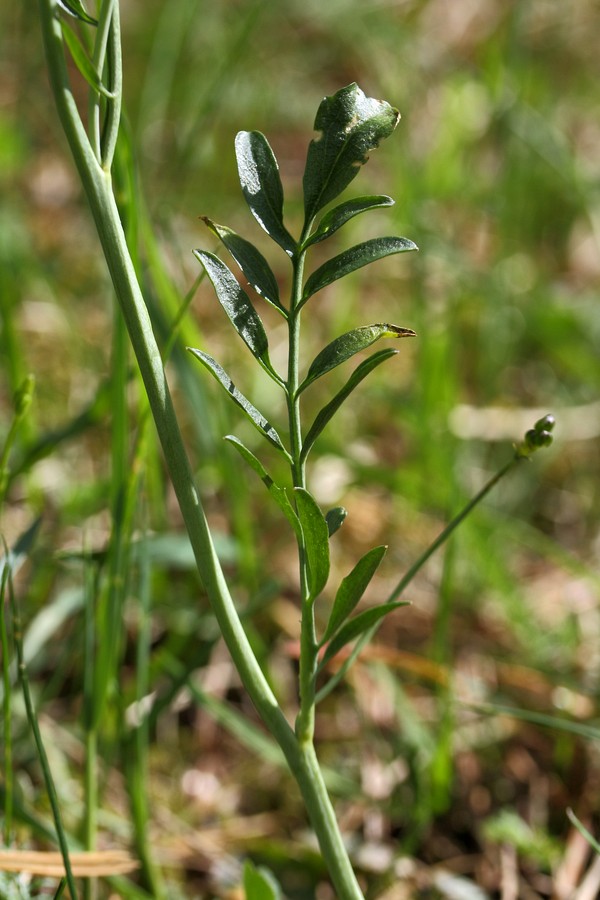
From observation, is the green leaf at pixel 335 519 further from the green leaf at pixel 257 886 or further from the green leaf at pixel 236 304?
the green leaf at pixel 257 886

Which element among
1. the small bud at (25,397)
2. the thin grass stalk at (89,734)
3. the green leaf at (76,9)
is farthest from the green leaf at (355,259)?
the thin grass stalk at (89,734)

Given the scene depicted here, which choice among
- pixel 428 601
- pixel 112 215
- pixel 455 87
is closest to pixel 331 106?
pixel 112 215

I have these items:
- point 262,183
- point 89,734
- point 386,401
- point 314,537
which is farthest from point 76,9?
point 386,401

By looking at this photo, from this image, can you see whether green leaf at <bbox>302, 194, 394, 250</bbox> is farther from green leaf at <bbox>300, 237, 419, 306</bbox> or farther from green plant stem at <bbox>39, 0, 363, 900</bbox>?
green plant stem at <bbox>39, 0, 363, 900</bbox>

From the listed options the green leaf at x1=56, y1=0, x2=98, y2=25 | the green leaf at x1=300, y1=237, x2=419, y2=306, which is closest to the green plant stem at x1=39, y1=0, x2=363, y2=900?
the green leaf at x1=56, y1=0, x2=98, y2=25

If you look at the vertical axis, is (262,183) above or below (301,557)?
above

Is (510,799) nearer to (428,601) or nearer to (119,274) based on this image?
(428,601)

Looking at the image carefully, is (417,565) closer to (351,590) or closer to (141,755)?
(351,590)
